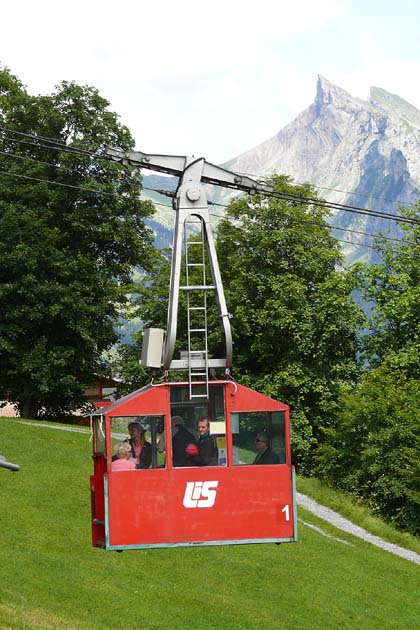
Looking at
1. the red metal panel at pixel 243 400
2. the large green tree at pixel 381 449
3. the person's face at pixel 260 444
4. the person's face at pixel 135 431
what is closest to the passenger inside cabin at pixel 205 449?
the red metal panel at pixel 243 400

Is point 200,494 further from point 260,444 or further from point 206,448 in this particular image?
point 260,444

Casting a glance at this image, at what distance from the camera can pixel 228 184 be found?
19.5 m

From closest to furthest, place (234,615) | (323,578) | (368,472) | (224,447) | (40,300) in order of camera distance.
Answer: (224,447)
(234,615)
(323,578)
(368,472)
(40,300)

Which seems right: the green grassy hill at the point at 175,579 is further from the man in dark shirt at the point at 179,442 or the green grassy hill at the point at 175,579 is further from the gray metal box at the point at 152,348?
the gray metal box at the point at 152,348

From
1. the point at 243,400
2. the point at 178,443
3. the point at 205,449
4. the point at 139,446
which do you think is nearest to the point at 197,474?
the point at 205,449

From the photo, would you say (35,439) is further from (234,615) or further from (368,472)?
(234,615)

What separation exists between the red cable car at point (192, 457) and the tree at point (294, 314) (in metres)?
41.1

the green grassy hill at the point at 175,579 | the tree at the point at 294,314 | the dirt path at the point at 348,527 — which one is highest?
the tree at the point at 294,314

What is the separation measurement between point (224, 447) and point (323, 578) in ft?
79.5

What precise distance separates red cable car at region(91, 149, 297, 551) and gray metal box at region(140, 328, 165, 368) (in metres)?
0.02

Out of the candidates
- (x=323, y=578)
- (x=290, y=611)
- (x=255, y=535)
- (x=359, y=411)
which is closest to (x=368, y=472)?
(x=359, y=411)

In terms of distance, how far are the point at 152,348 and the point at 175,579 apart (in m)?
21.9

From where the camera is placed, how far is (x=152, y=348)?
18266mm

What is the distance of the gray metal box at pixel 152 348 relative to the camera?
1819cm
